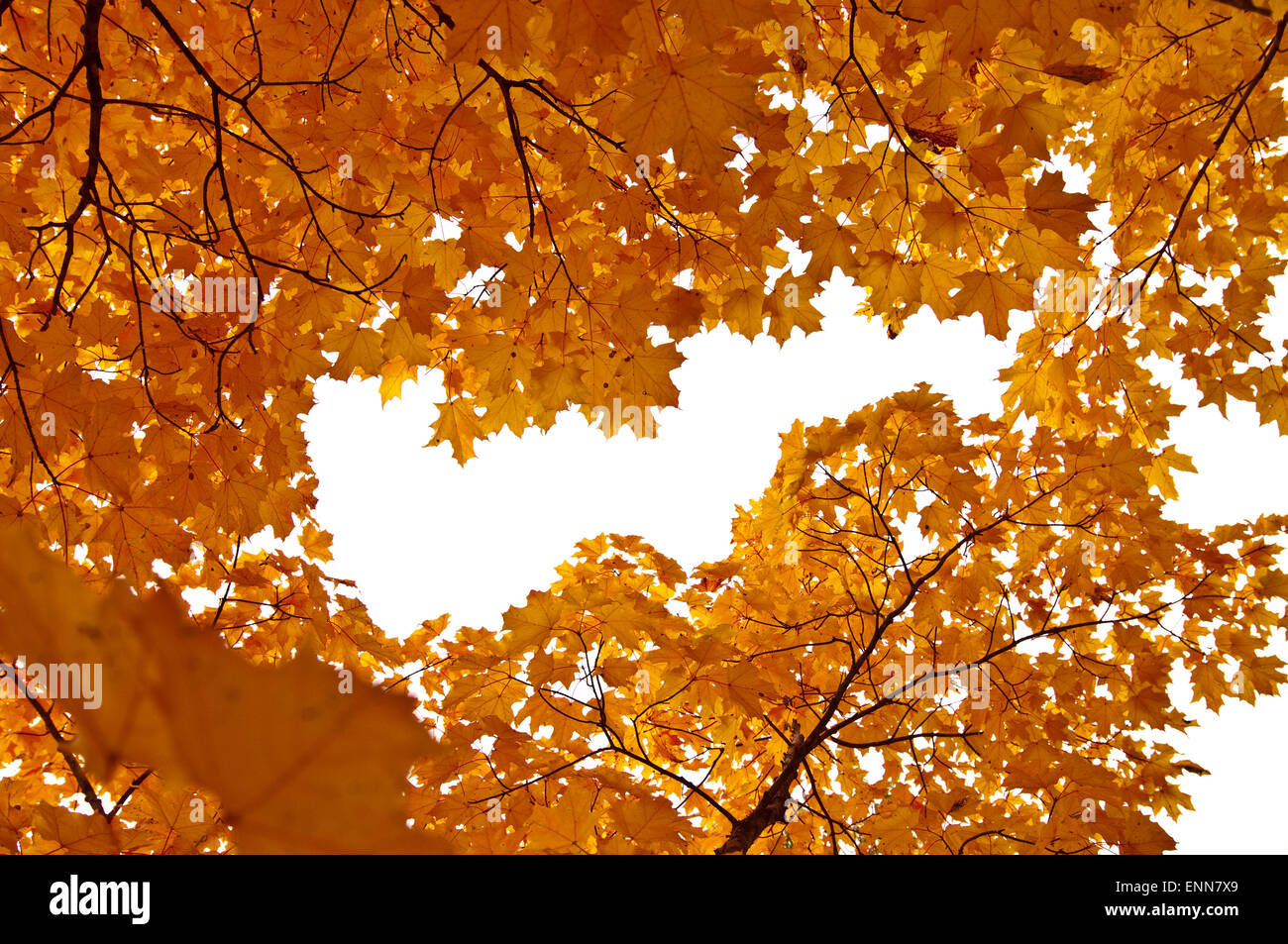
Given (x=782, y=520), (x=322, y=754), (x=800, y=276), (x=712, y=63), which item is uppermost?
(x=800, y=276)

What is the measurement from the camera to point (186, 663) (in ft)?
1.38

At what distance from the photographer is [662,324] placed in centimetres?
263

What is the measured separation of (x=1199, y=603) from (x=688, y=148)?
3.57 m

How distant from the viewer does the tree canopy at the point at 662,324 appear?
212 centimetres

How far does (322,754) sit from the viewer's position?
432 millimetres

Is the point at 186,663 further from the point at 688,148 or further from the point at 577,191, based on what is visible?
the point at 577,191

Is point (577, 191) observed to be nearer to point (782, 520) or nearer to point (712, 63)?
point (712, 63)

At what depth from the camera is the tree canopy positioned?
6.94 ft

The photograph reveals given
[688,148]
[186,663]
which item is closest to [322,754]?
[186,663]
